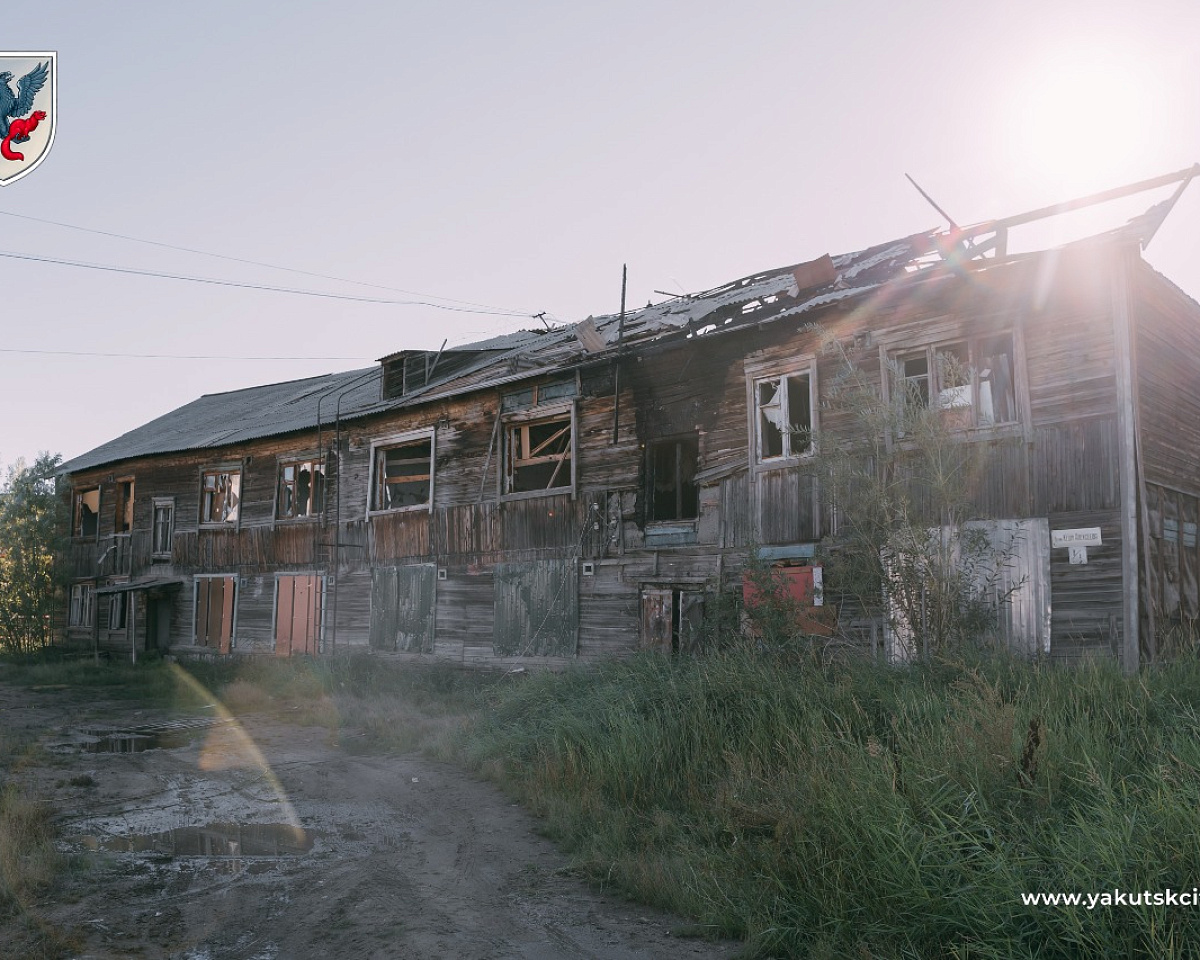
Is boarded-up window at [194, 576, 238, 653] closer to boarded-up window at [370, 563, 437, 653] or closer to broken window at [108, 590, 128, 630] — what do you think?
broken window at [108, 590, 128, 630]

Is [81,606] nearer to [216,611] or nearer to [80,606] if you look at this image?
[80,606]

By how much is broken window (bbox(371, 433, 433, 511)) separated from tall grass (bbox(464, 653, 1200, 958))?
11502 millimetres

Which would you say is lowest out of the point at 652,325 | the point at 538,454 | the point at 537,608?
the point at 537,608

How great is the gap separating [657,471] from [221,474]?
14.3 metres

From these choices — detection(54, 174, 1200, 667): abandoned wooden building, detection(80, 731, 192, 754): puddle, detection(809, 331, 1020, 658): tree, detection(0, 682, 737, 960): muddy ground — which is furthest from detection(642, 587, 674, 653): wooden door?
detection(80, 731, 192, 754): puddle

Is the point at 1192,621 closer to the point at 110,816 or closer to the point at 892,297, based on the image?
the point at 892,297

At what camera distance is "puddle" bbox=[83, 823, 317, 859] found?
23.4 feet

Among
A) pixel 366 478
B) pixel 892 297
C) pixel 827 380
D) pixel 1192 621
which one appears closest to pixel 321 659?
pixel 366 478

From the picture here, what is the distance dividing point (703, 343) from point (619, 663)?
5.71 meters

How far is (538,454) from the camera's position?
17391 mm

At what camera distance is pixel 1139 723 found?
20.5 ft

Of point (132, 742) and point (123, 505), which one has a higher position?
point (123, 505)

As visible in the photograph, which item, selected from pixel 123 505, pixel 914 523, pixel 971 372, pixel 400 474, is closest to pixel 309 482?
pixel 400 474

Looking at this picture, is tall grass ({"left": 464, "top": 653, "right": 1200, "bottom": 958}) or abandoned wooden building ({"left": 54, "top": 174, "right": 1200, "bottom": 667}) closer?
tall grass ({"left": 464, "top": 653, "right": 1200, "bottom": 958})
